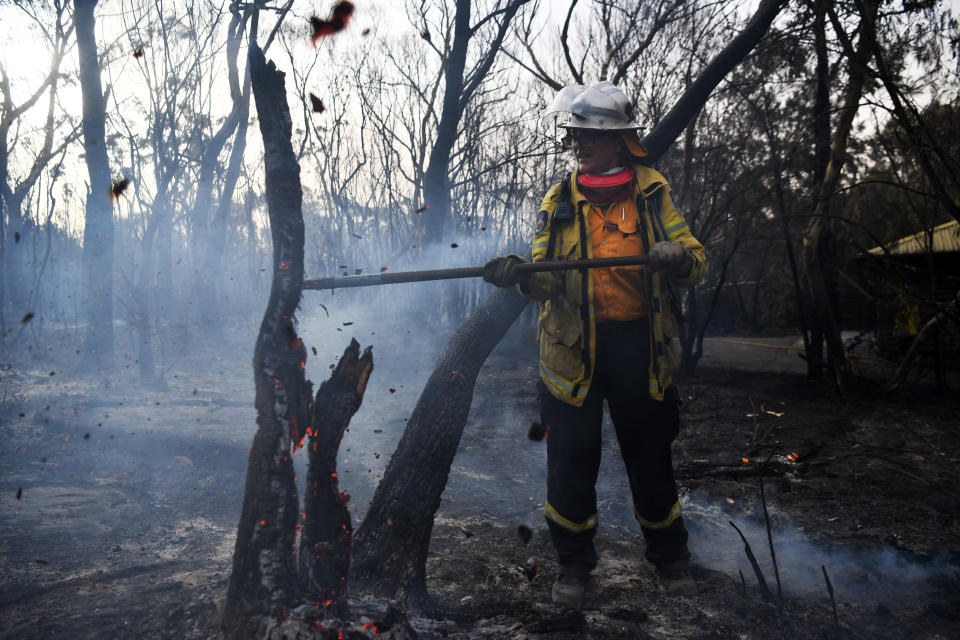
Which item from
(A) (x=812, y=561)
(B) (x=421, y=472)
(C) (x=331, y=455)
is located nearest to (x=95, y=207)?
(B) (x=421, y=472)

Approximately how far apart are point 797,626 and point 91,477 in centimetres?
479

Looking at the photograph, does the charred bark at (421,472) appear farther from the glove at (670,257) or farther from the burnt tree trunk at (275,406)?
the glove at (670,257)

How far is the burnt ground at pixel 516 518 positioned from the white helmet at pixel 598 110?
1.75m

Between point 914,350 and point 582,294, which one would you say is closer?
point 582,294

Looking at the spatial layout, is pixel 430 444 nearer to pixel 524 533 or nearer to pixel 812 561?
pixel 524 533

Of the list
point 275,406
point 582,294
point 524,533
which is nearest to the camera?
point 275,406

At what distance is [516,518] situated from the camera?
3799 millimetres

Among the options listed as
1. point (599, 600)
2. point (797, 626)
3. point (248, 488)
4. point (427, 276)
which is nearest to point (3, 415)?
point (248, 488)

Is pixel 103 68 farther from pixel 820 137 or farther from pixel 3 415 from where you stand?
pixel 820 137

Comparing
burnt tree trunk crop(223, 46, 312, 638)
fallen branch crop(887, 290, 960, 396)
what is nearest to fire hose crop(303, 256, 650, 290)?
burnt tree trunk crop(223, 46, 312, 638)

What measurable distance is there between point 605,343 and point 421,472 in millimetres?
1069

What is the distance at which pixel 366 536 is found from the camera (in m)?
2.62

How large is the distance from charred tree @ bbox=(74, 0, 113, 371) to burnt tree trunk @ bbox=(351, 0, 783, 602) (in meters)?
7.81

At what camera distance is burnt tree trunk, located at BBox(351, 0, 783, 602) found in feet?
8.35
